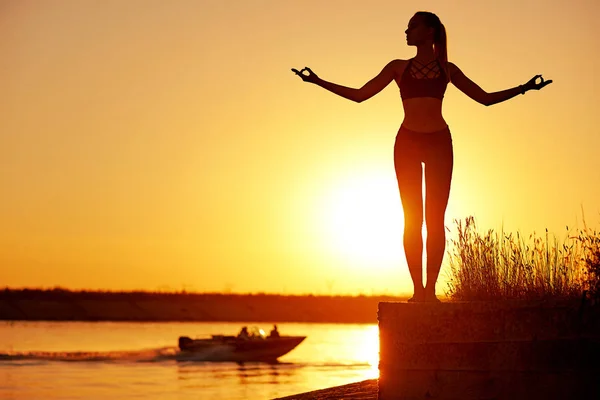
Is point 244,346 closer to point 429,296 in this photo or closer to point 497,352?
point 429,296

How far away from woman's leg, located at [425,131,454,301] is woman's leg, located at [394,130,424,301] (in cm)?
8

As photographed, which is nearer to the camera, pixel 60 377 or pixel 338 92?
pixel 338 92

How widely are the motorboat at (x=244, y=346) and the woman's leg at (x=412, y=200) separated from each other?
5387 cm

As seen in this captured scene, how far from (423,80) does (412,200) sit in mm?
1141

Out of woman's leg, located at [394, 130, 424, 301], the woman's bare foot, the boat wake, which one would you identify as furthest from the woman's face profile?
the boat wake

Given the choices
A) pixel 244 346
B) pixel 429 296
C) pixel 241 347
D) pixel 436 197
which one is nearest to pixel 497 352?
pixel 429 296

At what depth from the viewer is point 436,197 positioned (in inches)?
402

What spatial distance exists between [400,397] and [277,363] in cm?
6633

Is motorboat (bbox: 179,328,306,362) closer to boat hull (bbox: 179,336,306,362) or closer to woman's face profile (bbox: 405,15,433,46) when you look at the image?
boat hull (bbox: 179,336,306,362)

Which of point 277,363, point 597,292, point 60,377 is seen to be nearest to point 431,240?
point 597,292

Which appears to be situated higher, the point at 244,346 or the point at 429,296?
the point at 244,346

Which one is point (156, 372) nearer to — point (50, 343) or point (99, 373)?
point (99, 373)

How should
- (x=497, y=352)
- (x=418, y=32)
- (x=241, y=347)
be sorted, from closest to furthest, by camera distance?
(x=497, y=352) → (x=418, y=32) → (x=241, y=347)

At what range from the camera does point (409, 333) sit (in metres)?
9.61
